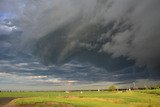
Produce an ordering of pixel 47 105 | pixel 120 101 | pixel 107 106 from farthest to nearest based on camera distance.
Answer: pixel 120 101, pixel 47 105, pixel 107 106

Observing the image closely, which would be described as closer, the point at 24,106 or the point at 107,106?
the point at 107,106

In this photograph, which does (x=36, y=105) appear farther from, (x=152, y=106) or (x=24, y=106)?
(x=152, y=106)

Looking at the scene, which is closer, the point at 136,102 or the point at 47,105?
the point at 47,105

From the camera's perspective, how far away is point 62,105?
68188 millimetres

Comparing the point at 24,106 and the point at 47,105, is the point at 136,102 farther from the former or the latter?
the point at 24,106

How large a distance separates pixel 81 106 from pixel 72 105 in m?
2.98

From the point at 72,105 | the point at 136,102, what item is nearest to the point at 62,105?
the point at 72,105

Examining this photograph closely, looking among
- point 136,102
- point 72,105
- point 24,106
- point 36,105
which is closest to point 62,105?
point 72,105

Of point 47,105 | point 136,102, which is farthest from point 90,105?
point 136,102

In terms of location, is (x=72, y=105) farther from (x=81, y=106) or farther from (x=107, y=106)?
(x=107, y=106)

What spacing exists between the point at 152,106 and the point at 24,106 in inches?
1264

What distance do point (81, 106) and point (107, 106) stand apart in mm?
5482

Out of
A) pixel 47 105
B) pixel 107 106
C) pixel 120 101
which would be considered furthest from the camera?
pixel 120 101

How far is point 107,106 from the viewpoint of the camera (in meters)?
65.1
